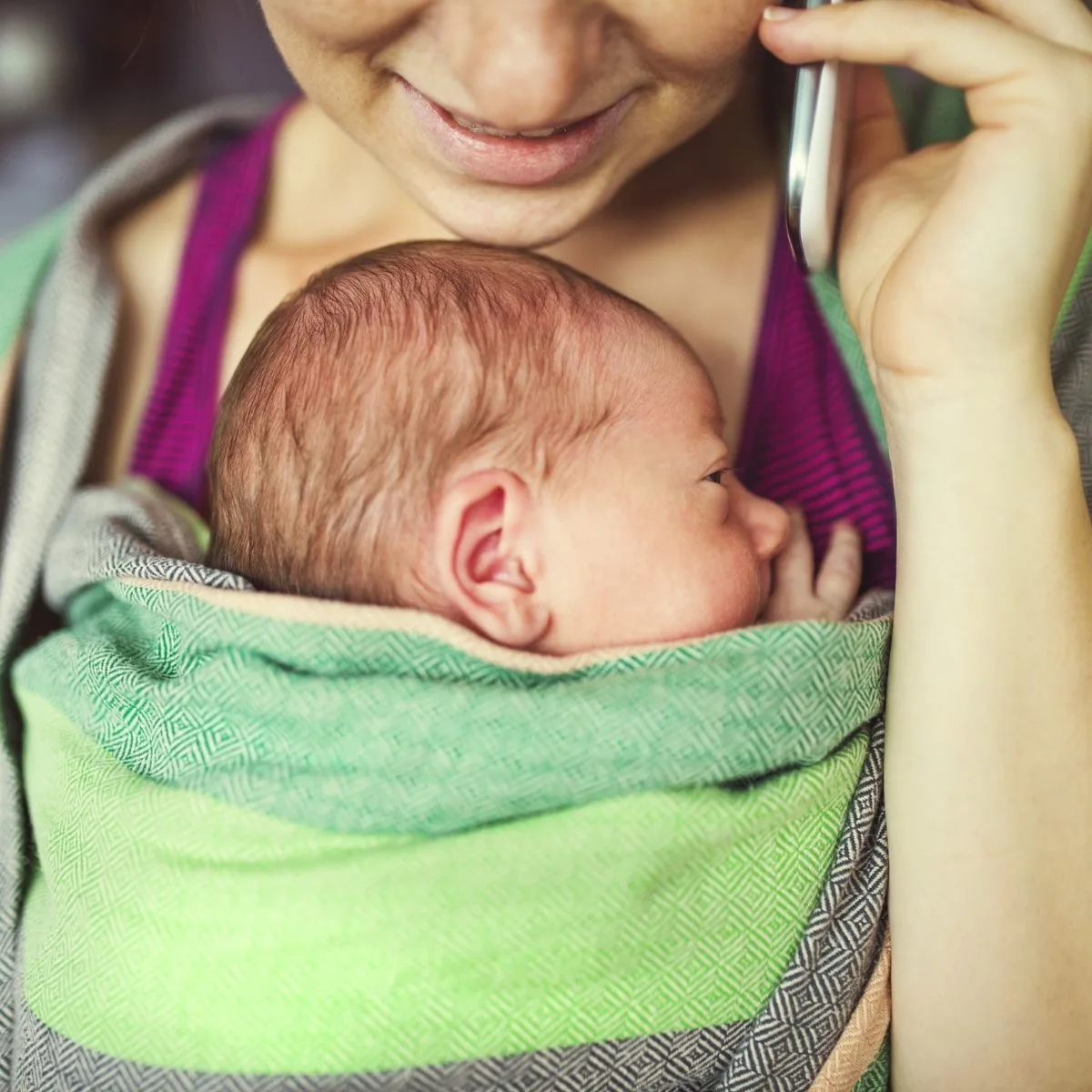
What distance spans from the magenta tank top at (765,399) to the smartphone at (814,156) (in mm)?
159

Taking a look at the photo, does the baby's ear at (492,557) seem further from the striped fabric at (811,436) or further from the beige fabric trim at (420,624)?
the striped fabric at (811,436)

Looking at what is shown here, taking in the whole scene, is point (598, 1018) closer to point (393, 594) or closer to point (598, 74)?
point (393, 594)

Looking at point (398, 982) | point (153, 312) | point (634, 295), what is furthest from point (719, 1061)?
point (153, 312)

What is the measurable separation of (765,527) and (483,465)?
24 centimetres

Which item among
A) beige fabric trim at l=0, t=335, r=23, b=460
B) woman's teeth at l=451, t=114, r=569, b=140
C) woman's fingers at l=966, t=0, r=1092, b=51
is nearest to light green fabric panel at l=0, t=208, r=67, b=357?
beige fabric trim at l=0, t=335, r=23, b=460

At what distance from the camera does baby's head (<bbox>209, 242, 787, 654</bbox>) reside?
83cm

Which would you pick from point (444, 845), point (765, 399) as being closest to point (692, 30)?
point (765, 399)

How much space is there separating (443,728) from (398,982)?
160 mm

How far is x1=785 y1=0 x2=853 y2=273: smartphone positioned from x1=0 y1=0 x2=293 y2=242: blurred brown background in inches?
53.1

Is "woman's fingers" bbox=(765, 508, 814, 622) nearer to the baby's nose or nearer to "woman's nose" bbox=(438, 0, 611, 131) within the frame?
the baby's nose

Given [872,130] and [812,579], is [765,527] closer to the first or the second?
[812,579]

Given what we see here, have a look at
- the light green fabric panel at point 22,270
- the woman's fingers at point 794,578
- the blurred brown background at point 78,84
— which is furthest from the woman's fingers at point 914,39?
the blurred brown background at point 78,84

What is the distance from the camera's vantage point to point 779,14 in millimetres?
877

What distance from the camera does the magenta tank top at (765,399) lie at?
40.3 inches
